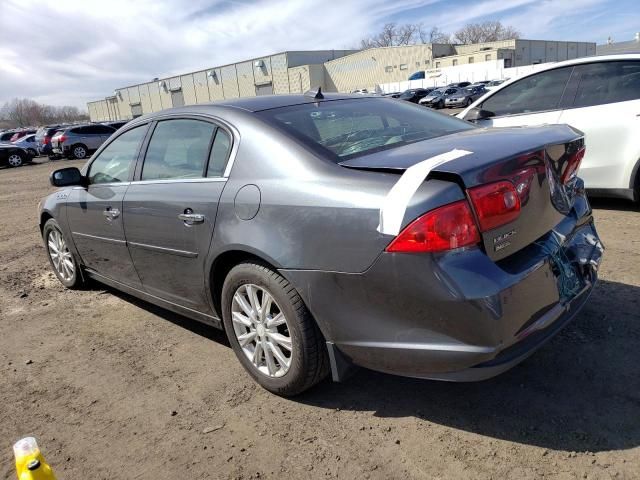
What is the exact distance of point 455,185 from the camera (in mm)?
2131

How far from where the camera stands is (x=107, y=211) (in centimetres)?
387

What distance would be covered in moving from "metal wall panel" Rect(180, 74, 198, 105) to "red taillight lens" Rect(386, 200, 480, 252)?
89713 millimetres

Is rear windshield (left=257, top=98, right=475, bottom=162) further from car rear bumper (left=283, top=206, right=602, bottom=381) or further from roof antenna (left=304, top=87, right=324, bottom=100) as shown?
car rear bumper (left=283, top=206, right=602, bottom=381)

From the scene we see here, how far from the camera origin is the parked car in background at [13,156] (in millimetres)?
25250

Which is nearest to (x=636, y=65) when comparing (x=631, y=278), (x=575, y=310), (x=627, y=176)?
(x=627, y=176)

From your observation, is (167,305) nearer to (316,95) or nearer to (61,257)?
(316,95)

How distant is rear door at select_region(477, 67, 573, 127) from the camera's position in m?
5.86

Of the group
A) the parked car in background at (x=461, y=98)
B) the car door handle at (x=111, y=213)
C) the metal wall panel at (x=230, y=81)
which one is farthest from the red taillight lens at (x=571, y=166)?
the metal wall panel at (x=230, y=81)

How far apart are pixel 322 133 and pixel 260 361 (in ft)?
4.31

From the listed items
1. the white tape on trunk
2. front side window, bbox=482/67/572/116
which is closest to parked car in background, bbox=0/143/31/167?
front side window, bbox=482/67/572/116

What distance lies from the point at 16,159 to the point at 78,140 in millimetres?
3417

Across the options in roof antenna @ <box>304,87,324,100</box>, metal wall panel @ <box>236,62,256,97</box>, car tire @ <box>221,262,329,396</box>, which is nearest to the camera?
car tire @ <box>221,262,329,396</box>

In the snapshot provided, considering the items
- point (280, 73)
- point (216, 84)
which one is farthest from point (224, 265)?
point (216, 84)

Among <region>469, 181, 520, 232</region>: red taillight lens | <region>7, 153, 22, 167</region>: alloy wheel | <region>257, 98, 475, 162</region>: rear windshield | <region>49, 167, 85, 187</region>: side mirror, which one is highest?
<region>257, 98, 475, 162</region>: rear windshield
